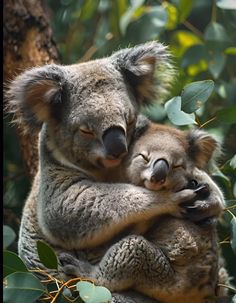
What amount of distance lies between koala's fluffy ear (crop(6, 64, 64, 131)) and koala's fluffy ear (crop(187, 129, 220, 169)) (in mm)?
778

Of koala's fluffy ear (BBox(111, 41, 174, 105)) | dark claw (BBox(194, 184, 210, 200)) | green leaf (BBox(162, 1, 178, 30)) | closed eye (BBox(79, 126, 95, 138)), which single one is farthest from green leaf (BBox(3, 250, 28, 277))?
green leaf (BBox(162, 1, 178, 30))

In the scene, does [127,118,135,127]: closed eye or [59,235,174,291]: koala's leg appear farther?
[127,118,135,127]: closed eye

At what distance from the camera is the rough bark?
5293 mm

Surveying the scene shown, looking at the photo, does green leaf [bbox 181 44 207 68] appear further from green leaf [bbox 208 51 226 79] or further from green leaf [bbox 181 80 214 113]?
green leaf [bbox 181 80 214 113]

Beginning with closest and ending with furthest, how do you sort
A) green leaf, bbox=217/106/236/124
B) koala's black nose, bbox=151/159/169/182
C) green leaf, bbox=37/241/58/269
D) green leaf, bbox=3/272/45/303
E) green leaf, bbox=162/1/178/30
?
green leaf, bbox=3/272/45/303 < green leaf, bbox=37/241/58/269 < koala's black nose, bbox=151/159/169/182 < green leaf, bbox=217/106/236/124 < green leaf, bbox=162/1/178/30

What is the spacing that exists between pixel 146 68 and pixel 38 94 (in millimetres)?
678

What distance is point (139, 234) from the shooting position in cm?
402

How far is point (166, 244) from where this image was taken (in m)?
3.95

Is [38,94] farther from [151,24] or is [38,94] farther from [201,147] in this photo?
[151,24]

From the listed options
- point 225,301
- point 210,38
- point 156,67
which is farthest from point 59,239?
point 210,38

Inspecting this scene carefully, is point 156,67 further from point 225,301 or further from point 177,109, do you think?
point 225,301

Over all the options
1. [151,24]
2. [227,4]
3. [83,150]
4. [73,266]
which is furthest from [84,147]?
[151,24]

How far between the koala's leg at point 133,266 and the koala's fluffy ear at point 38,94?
0.89 metres

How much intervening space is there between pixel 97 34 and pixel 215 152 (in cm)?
310
